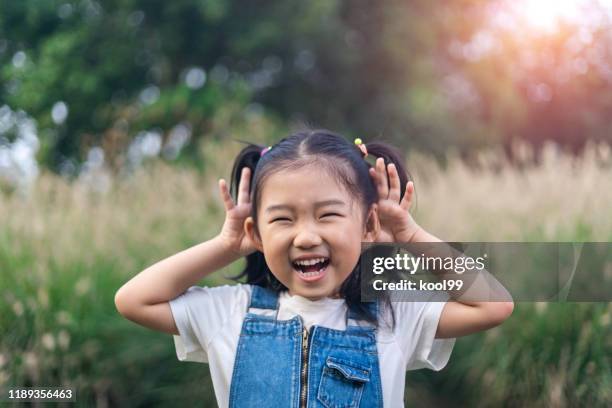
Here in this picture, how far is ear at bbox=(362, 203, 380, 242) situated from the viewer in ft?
6.02

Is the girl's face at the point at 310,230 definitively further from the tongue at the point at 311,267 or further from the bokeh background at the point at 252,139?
the bokeh background at the point at 252,139

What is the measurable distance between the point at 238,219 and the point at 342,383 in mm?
508

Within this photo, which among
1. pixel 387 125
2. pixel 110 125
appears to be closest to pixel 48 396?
pixel 110 125

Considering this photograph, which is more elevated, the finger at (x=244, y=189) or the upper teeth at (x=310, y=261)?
the finger at (x=244, y=189)

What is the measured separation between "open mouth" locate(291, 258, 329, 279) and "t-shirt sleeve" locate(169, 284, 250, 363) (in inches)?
9.4

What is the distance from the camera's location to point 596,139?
1501cm

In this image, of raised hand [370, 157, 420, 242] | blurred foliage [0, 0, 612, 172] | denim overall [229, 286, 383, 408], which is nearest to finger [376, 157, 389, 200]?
raised hand [370, 157, 420, 242]

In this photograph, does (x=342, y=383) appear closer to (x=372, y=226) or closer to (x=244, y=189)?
(x=372, y=226)

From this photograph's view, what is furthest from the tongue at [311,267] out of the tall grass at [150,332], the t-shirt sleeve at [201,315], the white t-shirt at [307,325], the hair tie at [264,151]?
the tall grass at [150,332]

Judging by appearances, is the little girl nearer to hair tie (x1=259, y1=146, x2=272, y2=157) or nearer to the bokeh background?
hair tie (x1=259, y1=146, x2=272, y2=157)

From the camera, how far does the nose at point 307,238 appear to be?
1.63m

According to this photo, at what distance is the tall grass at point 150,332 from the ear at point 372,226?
1826 millimetres

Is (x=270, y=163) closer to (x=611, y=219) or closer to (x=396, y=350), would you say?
(x=396, y=350)

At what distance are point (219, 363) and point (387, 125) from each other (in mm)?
10326
